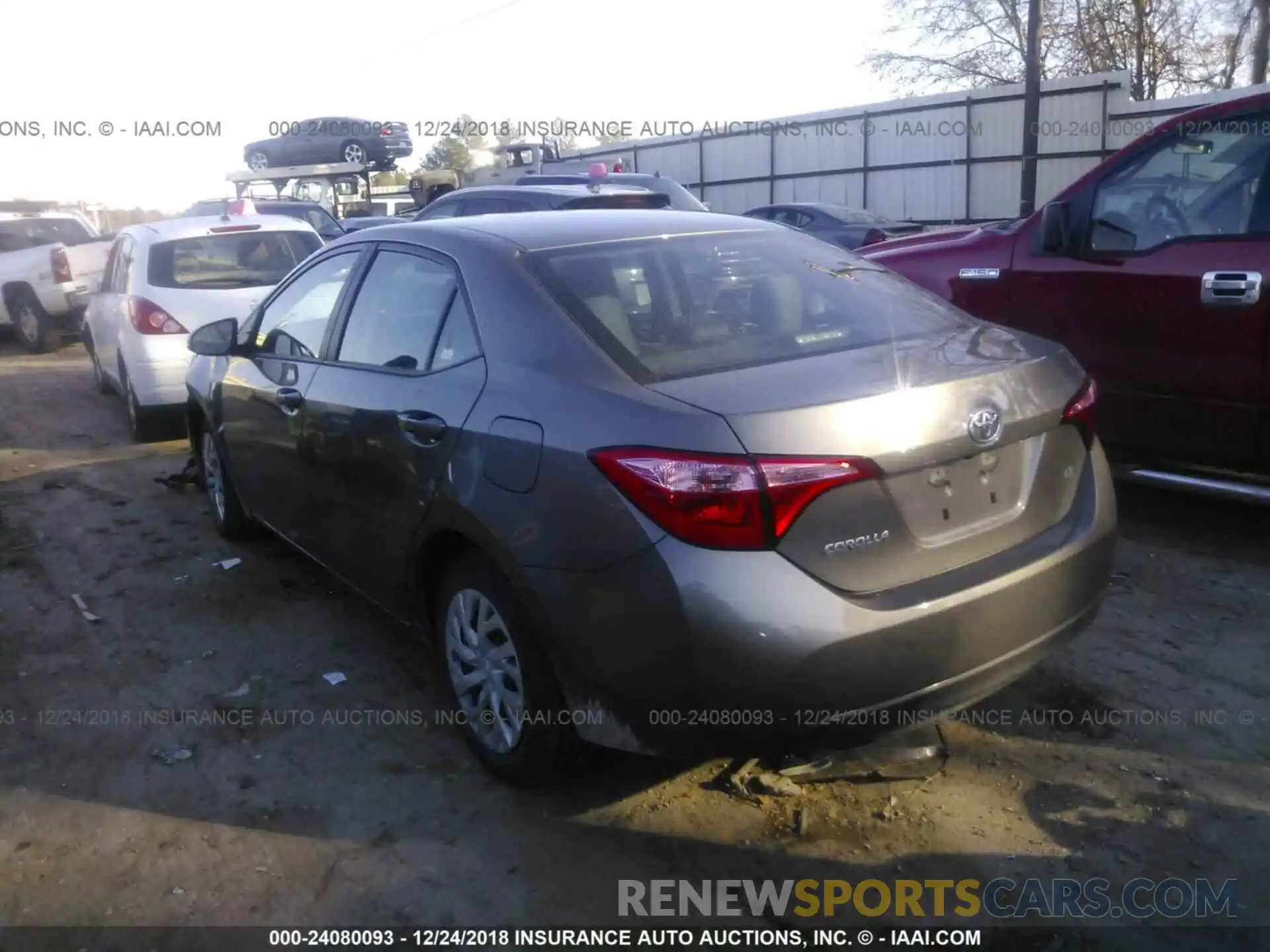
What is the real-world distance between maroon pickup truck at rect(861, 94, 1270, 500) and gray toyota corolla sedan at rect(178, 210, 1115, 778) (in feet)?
5.68

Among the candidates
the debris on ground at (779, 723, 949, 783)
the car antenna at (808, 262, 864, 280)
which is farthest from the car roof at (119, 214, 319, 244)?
the debris on ground at (779, 723, 949, 783)

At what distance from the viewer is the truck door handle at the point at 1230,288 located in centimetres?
465

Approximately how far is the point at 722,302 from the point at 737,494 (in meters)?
0.99

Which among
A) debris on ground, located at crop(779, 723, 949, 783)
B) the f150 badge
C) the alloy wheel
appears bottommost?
debris on ground, located at crop(779, 723, 949, 783)

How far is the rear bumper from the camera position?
2.64m

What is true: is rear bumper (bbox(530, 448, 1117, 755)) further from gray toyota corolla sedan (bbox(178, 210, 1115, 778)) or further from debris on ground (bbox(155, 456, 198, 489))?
debris on ground (bbox(155, 456, 198, 489))

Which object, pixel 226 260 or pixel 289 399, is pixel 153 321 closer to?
pixel 226 260

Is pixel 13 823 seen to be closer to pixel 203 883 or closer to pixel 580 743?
pixel 203 883

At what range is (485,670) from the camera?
11.2 ft

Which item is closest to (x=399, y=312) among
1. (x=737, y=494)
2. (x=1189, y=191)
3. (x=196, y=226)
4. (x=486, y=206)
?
(x=737, y=494)

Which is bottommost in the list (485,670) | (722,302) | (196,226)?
(485,670)

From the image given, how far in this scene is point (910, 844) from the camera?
3076mm

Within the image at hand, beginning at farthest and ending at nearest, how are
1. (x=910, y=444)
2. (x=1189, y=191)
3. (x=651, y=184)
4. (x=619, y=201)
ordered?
(x=651, y=184) → (x=619, y=201) → (x=1189, y=191) → (x=910, y=444)

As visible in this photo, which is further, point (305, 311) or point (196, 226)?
point (196, 226)
